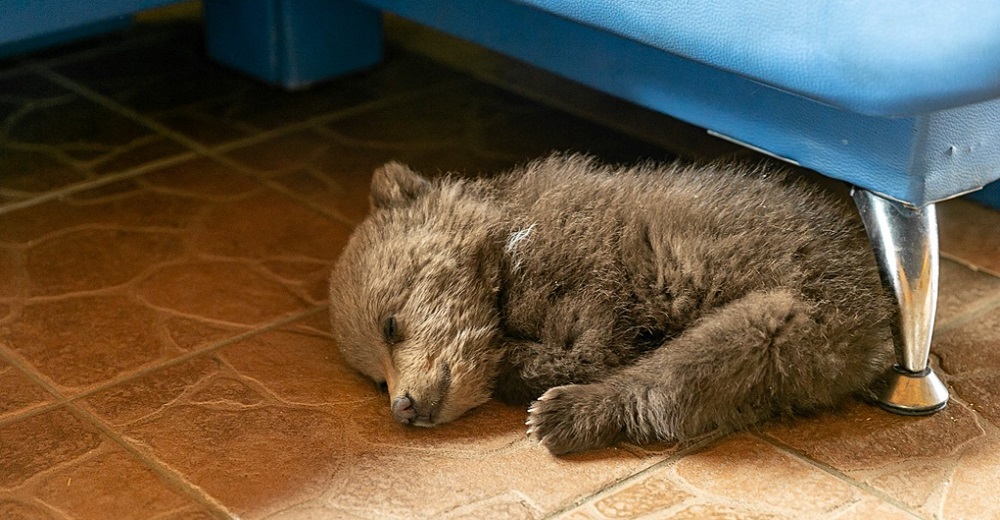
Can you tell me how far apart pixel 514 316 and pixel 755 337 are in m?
0.46

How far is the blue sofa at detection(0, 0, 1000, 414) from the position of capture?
184cm

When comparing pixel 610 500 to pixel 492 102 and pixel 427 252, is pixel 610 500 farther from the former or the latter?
pixel 492 102

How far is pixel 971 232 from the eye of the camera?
297 centimetres

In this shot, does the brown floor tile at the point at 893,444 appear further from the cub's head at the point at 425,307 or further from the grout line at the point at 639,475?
the cub's head at the point at 425,307

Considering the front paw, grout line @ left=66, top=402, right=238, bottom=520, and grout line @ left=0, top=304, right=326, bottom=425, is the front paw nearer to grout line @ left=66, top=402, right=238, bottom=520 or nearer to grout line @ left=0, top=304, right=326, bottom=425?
grout line @ left=66, top=402, right=238, bottom=520

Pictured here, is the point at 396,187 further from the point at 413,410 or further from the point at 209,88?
the point at 209,88

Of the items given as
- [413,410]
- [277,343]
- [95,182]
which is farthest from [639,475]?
[95,182]

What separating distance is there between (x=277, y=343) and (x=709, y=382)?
3.13 ft

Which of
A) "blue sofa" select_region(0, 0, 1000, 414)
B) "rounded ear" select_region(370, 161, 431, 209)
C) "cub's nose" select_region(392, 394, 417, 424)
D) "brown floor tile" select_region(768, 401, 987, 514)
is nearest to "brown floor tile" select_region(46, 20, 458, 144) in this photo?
"blue sofa" select_region(0, 0, 1000, 414)

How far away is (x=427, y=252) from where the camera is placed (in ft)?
7.34

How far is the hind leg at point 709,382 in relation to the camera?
6.70 ft

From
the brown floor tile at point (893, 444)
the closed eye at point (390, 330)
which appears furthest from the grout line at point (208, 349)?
the brown floor tile at point (893, 444)

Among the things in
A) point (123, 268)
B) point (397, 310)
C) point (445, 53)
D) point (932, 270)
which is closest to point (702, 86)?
point (932, 270)

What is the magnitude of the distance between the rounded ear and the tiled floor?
13.9 inches
